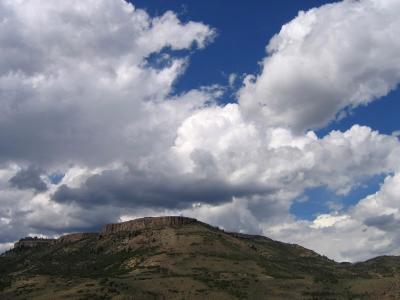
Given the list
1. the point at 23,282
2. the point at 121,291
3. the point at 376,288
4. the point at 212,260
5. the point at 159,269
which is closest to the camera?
the point at 121,291

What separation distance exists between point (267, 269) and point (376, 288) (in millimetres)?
45410

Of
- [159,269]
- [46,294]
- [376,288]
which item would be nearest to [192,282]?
[159,269]

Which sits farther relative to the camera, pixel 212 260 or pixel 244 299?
pixel 212 260

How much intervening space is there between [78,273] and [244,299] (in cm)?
7799

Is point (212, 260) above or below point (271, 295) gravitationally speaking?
above

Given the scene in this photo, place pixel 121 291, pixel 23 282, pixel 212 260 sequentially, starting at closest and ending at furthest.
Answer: pixel 121 291, pixel 23 282, pixel 212 260

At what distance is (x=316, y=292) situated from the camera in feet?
469

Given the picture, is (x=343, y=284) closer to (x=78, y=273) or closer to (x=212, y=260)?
(x=212, y=260)

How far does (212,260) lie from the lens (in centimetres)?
18325

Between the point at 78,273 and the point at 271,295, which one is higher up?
the point at 78,273

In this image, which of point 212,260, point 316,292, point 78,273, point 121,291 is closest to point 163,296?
point 121,291

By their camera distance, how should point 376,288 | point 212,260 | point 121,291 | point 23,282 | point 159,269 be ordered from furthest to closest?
point 212,260 < point 159,269 < point 23,282 < point 376,288 < point 121,291

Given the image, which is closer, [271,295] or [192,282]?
[271,295]

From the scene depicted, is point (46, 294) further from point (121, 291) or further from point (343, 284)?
point (343, 284)
